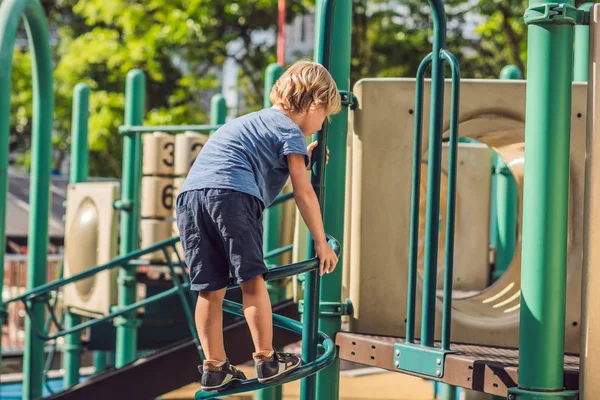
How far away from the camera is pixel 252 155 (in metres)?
2.77

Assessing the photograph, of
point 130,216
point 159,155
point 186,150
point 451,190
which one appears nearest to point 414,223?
point 451,190

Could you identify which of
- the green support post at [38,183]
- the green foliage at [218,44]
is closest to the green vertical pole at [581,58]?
the green support post at [38,183]

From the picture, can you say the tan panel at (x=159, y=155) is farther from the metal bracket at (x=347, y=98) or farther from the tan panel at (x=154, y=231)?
the metal bracket at (x=347, y=98)

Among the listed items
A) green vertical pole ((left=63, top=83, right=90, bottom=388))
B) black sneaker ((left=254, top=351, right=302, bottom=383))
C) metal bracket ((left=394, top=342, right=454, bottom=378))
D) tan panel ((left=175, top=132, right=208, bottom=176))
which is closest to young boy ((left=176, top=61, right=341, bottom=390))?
black sneaker ((left=254, top=351, right=302, bottom=383))

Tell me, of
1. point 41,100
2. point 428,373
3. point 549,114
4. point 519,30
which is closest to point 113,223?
point 41,100

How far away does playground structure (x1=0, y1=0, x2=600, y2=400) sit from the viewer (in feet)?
9.24

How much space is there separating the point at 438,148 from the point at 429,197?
0.17 meters

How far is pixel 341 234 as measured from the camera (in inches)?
148

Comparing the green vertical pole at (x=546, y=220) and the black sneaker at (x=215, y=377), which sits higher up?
the green vertical pole at (x=546, y=220)

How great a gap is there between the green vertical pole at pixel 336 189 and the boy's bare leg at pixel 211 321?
937mm

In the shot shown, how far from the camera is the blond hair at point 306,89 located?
2.74 m

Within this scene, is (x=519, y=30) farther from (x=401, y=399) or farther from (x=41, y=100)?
(x=41, y=100)

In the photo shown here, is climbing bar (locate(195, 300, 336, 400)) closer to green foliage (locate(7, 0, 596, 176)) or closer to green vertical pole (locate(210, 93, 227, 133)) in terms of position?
green vertical pole (locate(210, 93, 227, 133))

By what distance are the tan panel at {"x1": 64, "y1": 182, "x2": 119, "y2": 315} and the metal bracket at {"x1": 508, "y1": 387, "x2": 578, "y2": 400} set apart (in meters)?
4.36
